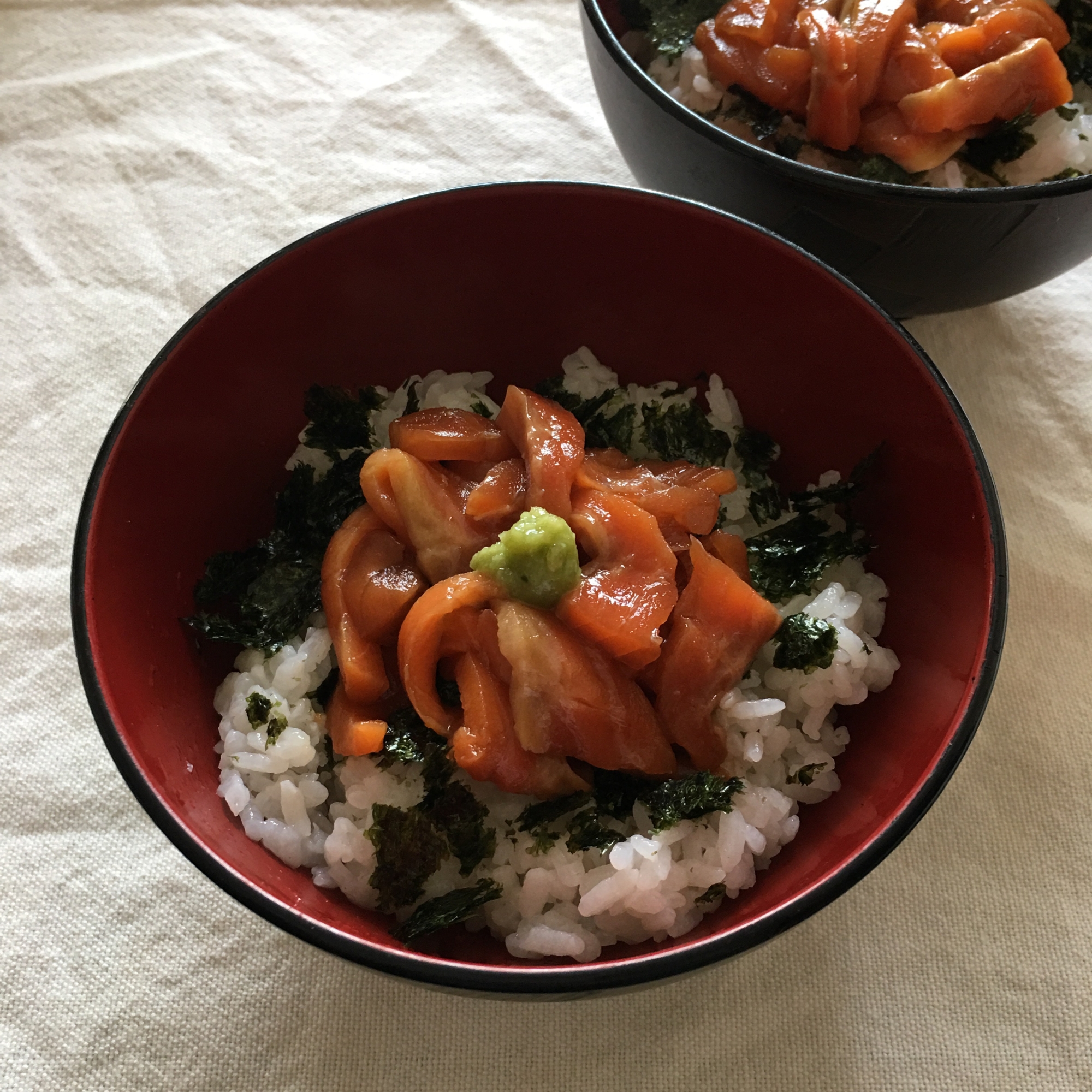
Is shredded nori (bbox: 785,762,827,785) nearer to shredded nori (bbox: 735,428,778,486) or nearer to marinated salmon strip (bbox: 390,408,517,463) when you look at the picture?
shredded nori (bbox: 735,428,778,486)

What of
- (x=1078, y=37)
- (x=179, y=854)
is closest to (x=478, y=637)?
(x=179, y=854)

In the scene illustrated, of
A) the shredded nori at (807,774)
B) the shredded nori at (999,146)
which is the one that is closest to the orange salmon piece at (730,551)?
the shredded nori at (807,774)

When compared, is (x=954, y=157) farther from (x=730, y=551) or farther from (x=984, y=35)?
(x=730, y=551)

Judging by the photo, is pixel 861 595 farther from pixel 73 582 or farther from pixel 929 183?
pixel 73 582

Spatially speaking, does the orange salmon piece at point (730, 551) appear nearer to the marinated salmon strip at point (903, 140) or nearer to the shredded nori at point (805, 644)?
the shredded nori at point (805, 644)

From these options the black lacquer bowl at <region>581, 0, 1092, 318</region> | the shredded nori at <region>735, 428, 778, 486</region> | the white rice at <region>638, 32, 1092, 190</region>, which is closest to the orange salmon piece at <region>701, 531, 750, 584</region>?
the shredded nori at <region>735, 428, 778, 486</region>
